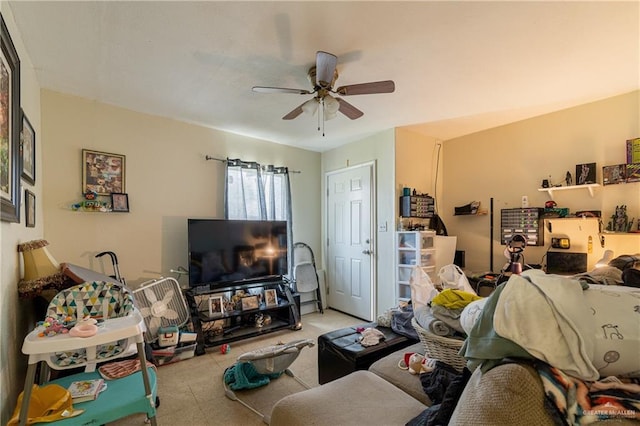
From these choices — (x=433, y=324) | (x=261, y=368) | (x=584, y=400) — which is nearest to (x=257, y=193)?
(x=261, y=368)

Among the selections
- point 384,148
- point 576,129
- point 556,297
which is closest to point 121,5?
point 556,297

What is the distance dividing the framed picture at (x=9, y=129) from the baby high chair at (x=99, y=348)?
0.62 meters

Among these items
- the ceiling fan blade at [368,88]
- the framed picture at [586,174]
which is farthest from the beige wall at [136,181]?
the framed picture at [586,174]

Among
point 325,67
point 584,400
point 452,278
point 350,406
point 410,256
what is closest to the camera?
point 584,400

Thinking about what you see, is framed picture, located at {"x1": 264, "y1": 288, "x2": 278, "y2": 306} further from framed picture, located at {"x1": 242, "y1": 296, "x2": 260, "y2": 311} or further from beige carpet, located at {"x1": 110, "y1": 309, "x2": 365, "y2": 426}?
beige carpet, located at {"x1": 110, "y1": 309, "x2": 365, "y2": 426}

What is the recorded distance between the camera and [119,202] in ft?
10.0

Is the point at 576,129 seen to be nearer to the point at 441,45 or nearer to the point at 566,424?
the point at 441,45

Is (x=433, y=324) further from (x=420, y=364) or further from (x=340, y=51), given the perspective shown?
(x=340, y=51)

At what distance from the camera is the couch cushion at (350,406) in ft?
4.03

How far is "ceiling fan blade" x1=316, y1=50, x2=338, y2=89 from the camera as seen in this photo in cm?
187

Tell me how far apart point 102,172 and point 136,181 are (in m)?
0.31

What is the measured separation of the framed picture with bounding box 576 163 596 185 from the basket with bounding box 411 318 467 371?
9.26 feet

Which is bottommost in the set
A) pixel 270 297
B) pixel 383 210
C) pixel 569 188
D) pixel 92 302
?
pixel 270 297

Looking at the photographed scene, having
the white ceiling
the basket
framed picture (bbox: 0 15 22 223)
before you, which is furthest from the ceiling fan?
the basket
